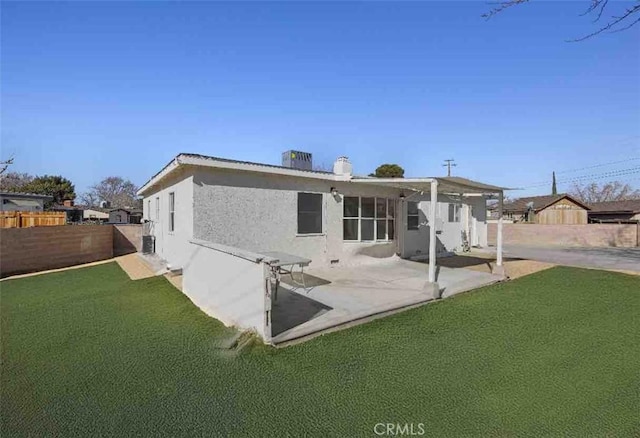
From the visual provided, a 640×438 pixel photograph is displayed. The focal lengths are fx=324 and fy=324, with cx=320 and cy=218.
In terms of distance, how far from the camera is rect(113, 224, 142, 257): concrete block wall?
16.1 metres

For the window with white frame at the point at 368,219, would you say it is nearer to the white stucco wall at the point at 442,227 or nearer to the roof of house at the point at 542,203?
the white stucco wall at the point at 442,227

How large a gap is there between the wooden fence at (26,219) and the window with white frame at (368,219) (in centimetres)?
1242

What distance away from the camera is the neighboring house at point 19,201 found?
2217 centimetres

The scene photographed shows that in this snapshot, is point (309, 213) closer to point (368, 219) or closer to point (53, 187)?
point (368, 219)

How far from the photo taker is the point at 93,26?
863 centimetres

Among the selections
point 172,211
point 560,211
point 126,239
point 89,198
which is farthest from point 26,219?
point 89,198

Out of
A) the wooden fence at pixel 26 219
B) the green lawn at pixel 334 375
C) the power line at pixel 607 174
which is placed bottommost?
the green lawn at pixel 334 375

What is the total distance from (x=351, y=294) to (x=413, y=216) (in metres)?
6.62

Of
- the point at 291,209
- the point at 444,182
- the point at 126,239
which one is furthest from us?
the point at 126,239

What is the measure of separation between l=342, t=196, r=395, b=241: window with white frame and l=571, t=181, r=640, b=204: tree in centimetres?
5254

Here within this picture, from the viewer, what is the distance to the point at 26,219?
46.5ft

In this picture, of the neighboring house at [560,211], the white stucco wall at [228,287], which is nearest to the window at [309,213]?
the white stucco wall at [228,287]

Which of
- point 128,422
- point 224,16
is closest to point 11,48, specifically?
point 224,16

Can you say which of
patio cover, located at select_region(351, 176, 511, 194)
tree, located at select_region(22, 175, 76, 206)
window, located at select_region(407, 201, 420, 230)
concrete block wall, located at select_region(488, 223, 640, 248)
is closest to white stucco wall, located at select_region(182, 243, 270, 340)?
patio cover, located at select_region(351, 176, 511, 194)
